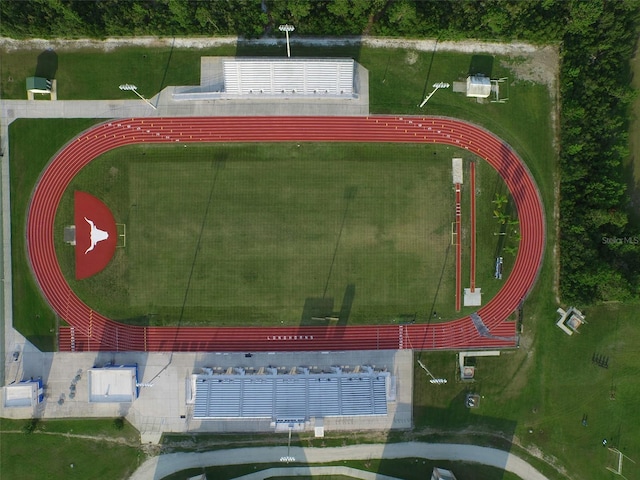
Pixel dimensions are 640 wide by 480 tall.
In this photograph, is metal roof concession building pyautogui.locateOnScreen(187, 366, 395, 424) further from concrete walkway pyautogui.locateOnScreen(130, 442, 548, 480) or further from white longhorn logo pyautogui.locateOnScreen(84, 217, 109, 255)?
white longhorn logo pyautogui.locateOnScreen(84, 217, 109, 255)

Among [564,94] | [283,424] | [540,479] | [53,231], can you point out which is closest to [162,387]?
[283,424]

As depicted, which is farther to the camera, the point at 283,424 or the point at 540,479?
the point at 540,479

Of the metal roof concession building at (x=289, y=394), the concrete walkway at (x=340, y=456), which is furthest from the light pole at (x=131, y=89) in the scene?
the concrete walkway at (x=340, y=456)

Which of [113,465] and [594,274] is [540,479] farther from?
[113,465]

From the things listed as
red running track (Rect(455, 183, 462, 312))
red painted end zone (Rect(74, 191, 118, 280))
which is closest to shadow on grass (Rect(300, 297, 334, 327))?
red running track (Rect(455, 183, 462, 312))

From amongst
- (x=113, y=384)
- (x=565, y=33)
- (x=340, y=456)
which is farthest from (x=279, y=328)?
(x=565, y=33)

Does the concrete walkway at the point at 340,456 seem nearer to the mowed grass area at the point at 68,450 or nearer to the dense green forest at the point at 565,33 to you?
the mowed grass area at the point at 68,450
